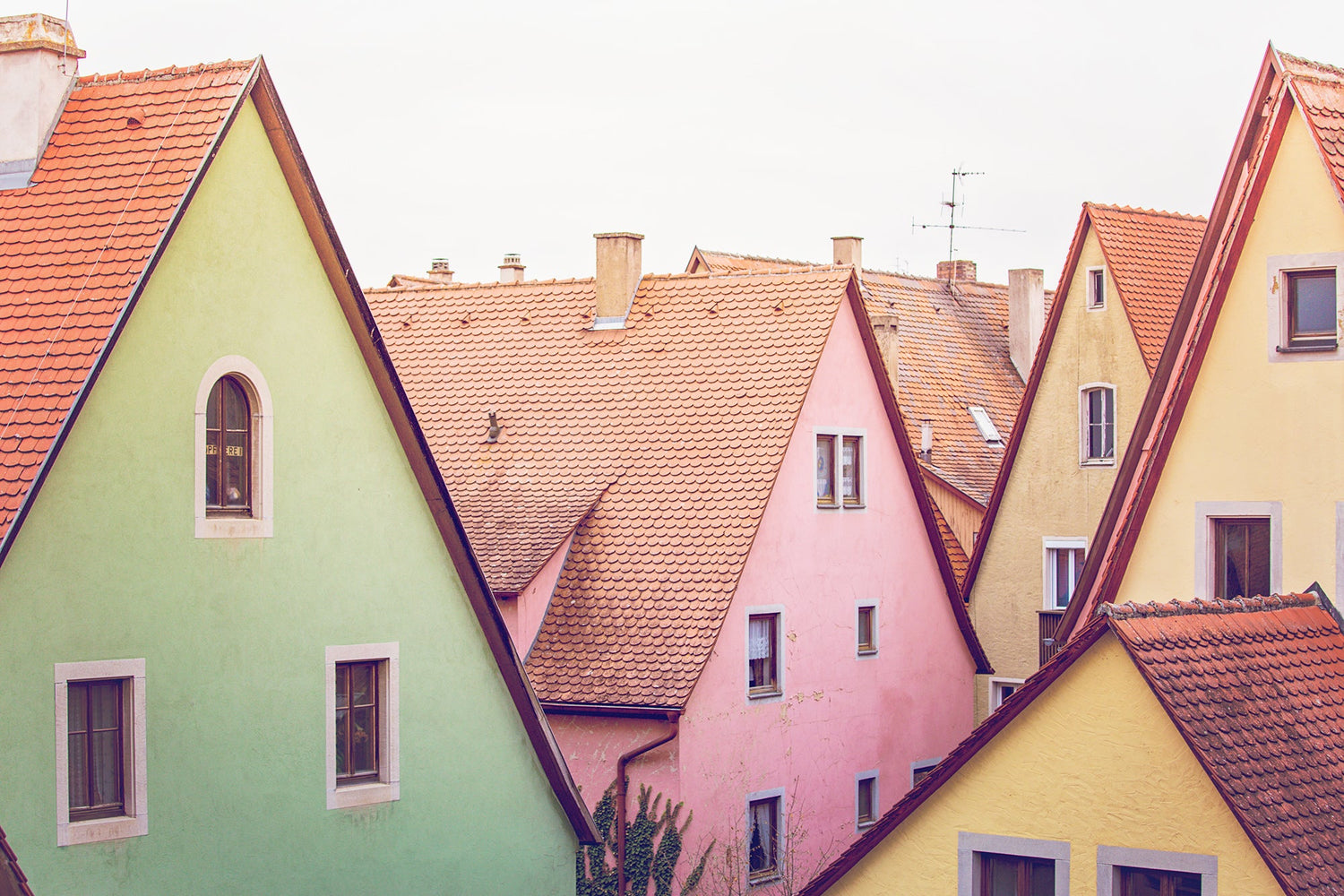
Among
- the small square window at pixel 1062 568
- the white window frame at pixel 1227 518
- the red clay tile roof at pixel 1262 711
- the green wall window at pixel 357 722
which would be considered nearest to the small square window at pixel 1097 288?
the small square window at pixel 1062 568

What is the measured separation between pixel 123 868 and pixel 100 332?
186 inches

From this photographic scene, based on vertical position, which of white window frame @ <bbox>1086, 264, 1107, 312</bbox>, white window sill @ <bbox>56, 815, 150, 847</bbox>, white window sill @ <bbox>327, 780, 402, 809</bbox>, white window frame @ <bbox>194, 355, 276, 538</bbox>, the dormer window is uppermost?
white window frame @ <bbox>1086, 264, 1107, 312</bbox>

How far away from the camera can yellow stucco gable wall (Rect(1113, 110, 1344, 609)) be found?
20.7 metres

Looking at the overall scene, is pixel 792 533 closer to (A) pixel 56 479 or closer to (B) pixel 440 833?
(B) pixel 440 833

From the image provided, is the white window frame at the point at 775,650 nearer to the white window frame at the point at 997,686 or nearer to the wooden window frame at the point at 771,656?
the wooden window frame at the point at 771,656

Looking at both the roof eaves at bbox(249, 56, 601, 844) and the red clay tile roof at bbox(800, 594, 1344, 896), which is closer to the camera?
the red clay tile roof at bbox(800, 594, 1344, 896)

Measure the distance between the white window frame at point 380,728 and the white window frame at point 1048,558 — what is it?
16.3m

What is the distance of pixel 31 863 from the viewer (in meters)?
16.6

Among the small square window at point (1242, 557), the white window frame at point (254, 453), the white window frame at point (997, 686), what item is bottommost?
the white window frame at point (997, 686)

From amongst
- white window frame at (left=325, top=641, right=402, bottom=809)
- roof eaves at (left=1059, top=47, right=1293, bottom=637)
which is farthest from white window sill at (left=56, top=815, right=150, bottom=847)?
roof eaves at (left=1059, top=47, right=1293, bottom=637)

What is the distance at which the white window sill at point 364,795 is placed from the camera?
19.6 meters

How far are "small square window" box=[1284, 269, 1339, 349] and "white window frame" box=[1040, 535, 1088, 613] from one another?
1263 centimetres

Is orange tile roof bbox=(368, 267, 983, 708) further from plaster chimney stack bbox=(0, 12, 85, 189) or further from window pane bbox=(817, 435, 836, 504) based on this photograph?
plaster chimney stack bbox=(0, 12, 85, 189)

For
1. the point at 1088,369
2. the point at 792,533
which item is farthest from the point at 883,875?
the point at 1088,369
